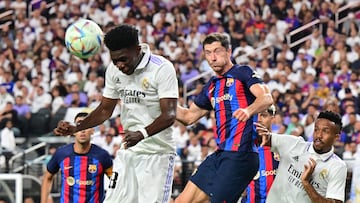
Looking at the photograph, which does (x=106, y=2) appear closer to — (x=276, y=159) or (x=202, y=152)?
(x=202, y=152)

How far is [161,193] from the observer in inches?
309

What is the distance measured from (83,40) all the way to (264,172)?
2054 millimetres

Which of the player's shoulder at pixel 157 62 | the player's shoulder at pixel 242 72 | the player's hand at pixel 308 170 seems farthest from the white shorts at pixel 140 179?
the player's hand at pixel 308 170

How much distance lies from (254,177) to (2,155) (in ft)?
22.1

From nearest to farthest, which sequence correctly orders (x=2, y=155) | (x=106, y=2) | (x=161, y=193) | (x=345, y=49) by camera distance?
(x=161, y=193) → (x=2, y=155) → (x=345, y=49) → (x=106, y=2)

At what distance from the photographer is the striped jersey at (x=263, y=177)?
8648 mm

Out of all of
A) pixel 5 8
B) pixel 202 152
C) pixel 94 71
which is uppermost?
pixel 5 8

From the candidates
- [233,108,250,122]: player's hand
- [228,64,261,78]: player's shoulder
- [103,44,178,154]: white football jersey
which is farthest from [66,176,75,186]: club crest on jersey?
[233,108,250,122]: player's hand

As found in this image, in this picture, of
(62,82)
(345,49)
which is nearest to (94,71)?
(62,82)

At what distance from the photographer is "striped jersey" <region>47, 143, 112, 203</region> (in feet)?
32.6

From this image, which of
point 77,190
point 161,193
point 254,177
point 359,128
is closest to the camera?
point 161,193

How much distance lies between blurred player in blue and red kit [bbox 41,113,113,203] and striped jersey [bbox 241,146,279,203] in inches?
71.2

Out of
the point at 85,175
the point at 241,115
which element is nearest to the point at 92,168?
the point at 85,175

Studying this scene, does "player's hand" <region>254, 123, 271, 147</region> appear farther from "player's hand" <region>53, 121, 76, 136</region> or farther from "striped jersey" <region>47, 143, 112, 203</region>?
"striped jersey" <region>47, 143, 112, 203</region>
